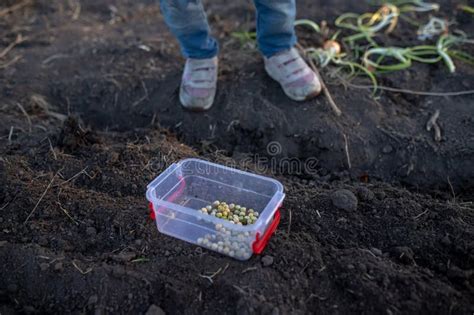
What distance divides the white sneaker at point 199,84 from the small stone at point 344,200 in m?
0.94

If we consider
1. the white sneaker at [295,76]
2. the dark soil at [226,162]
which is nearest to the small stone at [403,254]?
the dark soil at [226,162]

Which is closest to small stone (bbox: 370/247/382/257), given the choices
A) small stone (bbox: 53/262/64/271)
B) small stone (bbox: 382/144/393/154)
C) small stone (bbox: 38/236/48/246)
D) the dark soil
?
the dark soil

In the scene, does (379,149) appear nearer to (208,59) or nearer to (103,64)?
(208,59)

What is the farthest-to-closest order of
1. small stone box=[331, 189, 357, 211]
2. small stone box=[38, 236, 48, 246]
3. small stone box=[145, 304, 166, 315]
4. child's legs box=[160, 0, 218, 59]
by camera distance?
child's legs box=[160, 0, 218, 59]
small stone box=[331, 189, 357, 211]
small stone box=[38, 236, 48, 246]
small stone box=[145, 304, 166, 315]

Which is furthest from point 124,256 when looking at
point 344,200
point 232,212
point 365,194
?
point 365,194

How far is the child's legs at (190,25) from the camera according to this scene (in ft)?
7.34

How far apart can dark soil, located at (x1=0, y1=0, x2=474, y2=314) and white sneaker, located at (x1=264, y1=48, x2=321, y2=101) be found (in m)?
0.08

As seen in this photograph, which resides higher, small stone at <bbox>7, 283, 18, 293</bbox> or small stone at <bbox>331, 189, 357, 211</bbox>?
small stone at <bbox>331, 189, 357, 211</bbox>

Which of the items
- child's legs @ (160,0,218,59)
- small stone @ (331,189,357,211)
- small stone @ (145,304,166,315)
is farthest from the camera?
child's legs @ (160,0,218,59)

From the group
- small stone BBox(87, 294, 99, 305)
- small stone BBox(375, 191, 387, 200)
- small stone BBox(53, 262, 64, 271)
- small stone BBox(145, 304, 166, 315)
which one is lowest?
small stone BBox(87, 294, 99, 305)

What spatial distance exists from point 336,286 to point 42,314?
3.40ft

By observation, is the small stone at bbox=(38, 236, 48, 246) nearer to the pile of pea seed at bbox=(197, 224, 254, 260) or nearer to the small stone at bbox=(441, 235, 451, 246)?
the pile of pea seed at bbox=(197, 224, 254, 260)

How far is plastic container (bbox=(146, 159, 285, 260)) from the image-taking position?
1680 mm

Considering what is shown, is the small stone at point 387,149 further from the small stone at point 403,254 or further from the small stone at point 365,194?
the small stone at point 403,254
